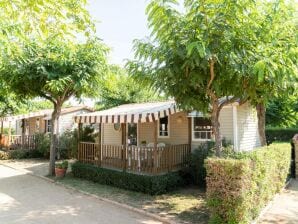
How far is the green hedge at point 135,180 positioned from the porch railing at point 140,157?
0.50m

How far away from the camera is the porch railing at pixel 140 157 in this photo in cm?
1194

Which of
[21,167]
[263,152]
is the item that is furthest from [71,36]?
[21,167]

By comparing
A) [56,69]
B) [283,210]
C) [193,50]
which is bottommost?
[283,210]

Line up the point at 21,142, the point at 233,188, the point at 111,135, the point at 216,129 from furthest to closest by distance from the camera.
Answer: the point at 21,142 < the point at 111,135 < the point at 216,129 < the point at 233,188

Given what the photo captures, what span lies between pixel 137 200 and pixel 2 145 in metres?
20.1

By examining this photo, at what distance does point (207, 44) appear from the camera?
23.6ft

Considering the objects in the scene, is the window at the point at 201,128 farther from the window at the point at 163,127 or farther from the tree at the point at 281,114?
the tree at the point at 281,114

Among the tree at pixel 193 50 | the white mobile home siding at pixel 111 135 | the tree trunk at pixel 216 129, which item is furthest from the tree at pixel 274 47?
the white mobile home siding at pixel 111 135

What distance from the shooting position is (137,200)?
1022cm

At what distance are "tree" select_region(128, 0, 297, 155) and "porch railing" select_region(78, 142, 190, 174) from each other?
409 centimetres

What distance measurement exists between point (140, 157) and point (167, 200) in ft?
8.32

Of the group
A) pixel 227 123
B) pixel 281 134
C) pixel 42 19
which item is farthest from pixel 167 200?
pixel 281 134

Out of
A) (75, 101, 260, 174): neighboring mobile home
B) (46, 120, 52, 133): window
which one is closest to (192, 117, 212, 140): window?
(75, 101, 260, 174): neighboring mobile home

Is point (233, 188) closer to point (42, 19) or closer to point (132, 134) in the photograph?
point (42, 19)
